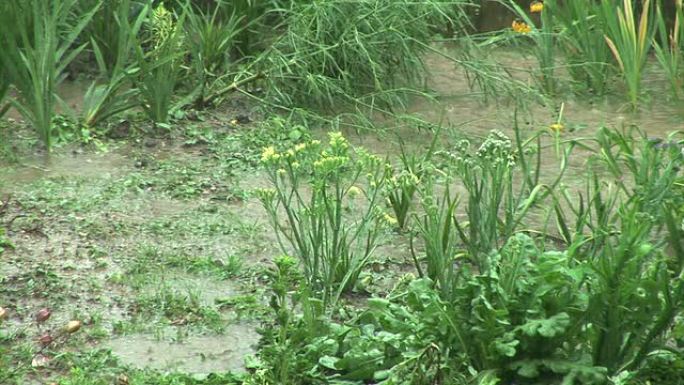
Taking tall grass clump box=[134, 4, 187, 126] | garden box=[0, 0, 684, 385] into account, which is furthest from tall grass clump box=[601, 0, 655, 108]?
tall grass clump box=[134, 4, 187, 126]

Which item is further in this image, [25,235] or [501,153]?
[25,235]

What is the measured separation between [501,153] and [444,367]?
0.98 meters

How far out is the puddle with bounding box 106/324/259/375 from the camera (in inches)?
149

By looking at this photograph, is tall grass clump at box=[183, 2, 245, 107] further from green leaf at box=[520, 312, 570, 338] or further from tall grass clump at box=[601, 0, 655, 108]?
green leaf at box=[520, 312, 570, 338]

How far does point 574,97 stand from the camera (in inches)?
264

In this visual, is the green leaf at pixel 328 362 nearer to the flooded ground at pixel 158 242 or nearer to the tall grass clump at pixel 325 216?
the flooded ground at pixel 158 242

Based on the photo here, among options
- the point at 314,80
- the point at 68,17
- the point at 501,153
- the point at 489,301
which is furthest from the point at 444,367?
the point at 68,17

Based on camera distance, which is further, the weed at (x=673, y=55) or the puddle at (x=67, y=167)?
the weed at (x=673, y=55)

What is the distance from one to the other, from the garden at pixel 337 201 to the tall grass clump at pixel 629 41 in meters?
0.02

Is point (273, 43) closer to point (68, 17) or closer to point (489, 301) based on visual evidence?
point (68, 17)

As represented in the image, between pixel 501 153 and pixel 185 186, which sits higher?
pixel 501 153

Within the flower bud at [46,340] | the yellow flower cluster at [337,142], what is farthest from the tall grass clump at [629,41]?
the flower bud at [46,340]

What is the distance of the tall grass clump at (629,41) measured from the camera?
630cm

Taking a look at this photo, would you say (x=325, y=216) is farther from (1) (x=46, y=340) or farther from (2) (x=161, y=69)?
(2) (x=161, y=69)
